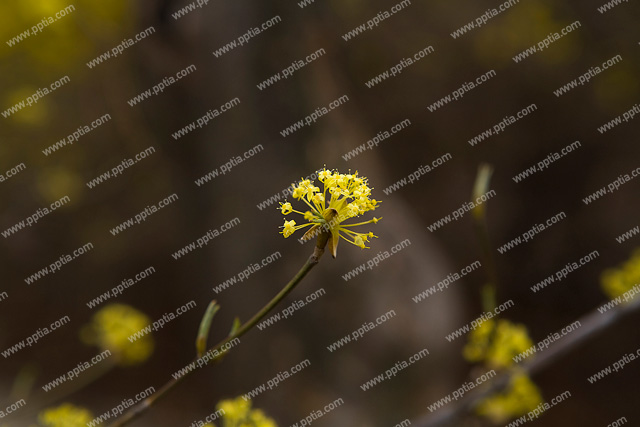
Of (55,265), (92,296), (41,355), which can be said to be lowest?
(41,355)

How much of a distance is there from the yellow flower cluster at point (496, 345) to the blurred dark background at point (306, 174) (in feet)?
5.44

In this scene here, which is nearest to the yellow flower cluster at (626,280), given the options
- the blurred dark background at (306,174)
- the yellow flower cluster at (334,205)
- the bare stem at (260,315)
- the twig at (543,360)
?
the twig at (543,360)

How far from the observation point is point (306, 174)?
4398mm

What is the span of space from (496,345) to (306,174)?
6.93 ft

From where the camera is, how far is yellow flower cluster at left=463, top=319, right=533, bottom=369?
290 cm

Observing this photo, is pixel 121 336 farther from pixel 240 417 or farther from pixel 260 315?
pixel 260 315

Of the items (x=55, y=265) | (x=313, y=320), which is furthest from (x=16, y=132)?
(x=313, y=320)

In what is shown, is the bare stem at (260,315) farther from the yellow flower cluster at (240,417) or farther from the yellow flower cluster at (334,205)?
the yellow flower cluster at (240,417)

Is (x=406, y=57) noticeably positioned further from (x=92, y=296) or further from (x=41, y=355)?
(x=41, y=355)

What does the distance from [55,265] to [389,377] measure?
15.2ft

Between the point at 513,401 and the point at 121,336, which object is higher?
the point at 121,336

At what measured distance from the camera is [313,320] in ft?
14.8

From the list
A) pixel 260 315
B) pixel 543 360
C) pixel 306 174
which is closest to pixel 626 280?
pixel 543 360

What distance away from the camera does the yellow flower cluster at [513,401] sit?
120 inches
